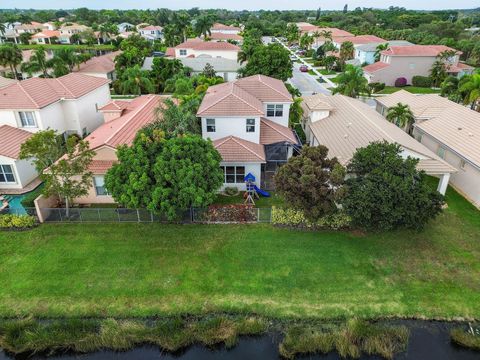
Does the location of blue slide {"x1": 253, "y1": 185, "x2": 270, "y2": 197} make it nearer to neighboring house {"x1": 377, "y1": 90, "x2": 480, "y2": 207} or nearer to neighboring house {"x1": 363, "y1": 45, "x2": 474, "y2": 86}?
neighboring house {"x1": 377, "y1": 90, "x2": 480, "y2": 207}

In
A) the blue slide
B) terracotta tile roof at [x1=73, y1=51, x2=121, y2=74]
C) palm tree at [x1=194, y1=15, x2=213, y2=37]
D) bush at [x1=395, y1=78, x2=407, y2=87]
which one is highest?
palm tree at [x1=194, y1=15, x2=213, y2=37]

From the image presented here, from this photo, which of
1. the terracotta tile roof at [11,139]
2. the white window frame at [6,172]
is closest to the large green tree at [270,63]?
the terracotta tile roof at [11,139]

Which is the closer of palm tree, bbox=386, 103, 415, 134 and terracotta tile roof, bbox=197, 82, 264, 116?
terracotta tile roof, bbox=197, 82, 264, 116

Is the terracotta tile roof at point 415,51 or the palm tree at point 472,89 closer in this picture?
the palm tree at point 472,89

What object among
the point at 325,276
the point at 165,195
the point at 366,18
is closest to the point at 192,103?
the point at 165,195

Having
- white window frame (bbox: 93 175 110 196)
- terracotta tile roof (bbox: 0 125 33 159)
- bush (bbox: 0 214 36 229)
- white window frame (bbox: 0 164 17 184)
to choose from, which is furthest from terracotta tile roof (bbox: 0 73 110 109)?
bush (bbox: 0 214 36 229)

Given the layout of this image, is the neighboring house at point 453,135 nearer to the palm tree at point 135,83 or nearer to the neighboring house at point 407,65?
the neighboring house at point 407,65

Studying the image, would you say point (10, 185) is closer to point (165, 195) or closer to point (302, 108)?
point (165, 195)
